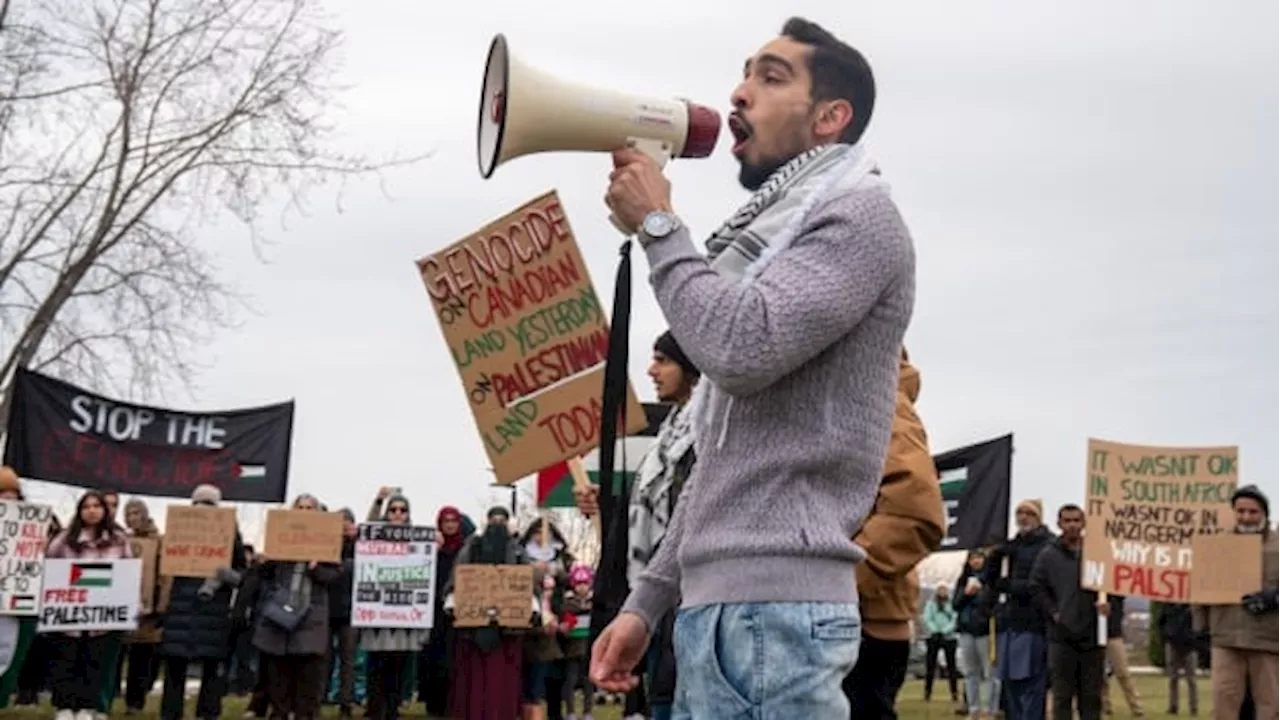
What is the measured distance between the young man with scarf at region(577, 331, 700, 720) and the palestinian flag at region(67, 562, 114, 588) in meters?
7.51

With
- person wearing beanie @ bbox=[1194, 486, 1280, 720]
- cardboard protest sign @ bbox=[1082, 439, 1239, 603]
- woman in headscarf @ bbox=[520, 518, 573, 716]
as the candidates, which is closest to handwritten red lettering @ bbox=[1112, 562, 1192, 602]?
cardboard protest sign @ bbox=[1082, 439, 1239, 603]

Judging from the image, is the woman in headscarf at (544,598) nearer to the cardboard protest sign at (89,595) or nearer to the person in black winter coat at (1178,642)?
the cardboard protest sign at (89,595)

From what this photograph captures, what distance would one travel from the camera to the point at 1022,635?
15.5 metres

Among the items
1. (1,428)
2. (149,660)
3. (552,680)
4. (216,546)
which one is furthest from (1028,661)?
(1,428)

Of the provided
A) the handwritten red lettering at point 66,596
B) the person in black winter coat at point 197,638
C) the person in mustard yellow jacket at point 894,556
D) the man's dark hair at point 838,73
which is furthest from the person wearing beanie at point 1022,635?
the man's dark hair at point 838,73

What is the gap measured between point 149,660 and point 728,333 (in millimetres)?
15318

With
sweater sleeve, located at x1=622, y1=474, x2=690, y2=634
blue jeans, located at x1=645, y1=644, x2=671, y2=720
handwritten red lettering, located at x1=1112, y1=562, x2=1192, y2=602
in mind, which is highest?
handwritten red lettering, located at x1=1112, y1=562, x2=1192, y2=602

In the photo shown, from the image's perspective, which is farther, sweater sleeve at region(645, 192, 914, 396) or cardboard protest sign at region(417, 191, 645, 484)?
cardboard protest sign at region(417, 191, 645, 484)

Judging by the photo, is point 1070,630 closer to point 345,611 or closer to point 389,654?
point 389,654

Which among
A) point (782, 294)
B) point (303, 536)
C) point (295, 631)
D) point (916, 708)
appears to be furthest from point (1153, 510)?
point (782, 294)

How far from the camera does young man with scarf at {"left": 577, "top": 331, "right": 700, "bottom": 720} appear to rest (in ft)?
24.7

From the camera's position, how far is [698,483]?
310 centimetres

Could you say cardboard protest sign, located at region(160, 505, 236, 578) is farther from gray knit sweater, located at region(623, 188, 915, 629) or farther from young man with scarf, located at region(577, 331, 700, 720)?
gray knit sweater, located at region(623, 188, 915, 629)

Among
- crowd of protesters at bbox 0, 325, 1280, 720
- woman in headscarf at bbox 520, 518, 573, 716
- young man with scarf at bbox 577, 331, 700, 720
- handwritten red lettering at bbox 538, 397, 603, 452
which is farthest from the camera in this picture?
woman in headscarf at bbox 520, 518, 573, 716
